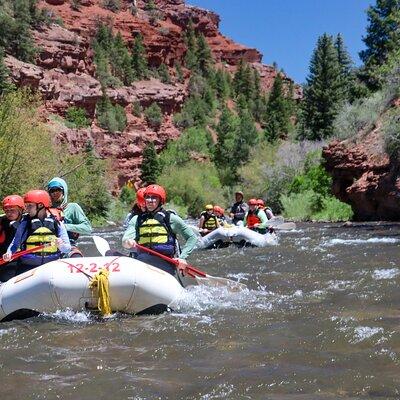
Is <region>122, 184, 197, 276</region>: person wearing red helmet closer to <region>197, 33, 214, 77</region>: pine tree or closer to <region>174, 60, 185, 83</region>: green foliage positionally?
<region>174, 60, 185, 83</region>: green foliage

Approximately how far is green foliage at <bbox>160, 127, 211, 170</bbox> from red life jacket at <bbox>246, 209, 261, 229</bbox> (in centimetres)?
4663

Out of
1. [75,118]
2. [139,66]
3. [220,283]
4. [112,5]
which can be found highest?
[112,5]

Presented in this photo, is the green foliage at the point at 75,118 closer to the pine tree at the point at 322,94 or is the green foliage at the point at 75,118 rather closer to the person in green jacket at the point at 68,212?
the pine tree at the point at 322,94

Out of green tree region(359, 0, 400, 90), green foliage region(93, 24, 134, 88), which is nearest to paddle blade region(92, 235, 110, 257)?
green tree region(359, 0, 400, 90)

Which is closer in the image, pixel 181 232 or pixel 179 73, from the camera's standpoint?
pixel 181 232

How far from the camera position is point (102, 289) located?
5.06 meters

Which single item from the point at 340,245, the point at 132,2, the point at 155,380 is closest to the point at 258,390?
the point at 155,380

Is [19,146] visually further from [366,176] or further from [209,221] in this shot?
[366,176]

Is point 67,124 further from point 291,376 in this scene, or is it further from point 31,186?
point 291,376

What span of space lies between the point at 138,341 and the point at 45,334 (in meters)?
0.83

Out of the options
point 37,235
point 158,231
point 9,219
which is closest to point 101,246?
point 158,231

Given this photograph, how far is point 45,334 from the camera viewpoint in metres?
4.54

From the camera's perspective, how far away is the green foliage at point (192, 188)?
49.2 meters

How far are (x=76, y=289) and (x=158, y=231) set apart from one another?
4.60 ft
